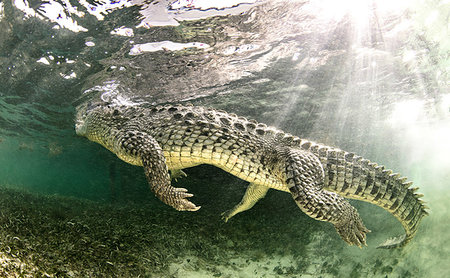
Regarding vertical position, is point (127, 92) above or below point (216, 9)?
below

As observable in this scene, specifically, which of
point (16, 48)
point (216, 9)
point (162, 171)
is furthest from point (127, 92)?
point (162, 171)

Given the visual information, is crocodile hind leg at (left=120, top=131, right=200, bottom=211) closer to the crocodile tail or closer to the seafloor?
the seafloor

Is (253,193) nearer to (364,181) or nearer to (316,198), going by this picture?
(316,198)

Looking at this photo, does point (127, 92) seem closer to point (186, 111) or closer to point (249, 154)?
point (186, 111)

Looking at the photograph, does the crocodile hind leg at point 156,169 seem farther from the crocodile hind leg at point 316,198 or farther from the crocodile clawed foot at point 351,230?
the crocodile clawed foot at point 351,230

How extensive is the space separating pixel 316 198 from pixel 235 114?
2286mm

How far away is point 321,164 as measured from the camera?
4.69 m

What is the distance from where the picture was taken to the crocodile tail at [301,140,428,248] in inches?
185

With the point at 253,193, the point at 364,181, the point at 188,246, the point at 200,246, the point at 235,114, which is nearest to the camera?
the point at 364,181

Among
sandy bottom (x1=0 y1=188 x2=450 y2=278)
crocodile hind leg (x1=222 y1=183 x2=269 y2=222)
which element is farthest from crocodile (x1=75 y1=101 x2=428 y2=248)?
sandy bottom (x1=0 y1=188 x2=450 y2=278)

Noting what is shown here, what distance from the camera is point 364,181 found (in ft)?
15.3

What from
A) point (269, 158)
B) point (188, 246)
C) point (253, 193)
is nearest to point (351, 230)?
point (269, 158)

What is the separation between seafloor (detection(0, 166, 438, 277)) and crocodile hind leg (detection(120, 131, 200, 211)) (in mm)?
1867

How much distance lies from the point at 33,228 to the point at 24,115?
505 inches
